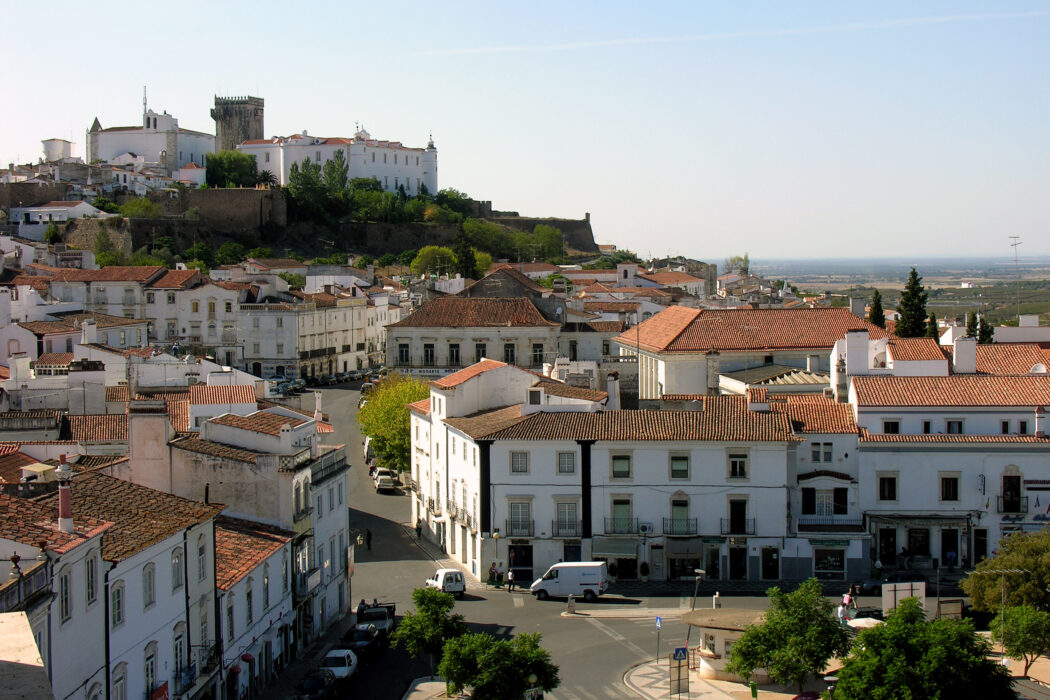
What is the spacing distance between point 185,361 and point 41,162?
320 ft

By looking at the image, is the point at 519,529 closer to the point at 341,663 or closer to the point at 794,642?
the point at 341,663

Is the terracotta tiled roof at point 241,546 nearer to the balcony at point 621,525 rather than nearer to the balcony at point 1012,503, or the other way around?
the balcony at point 621,525

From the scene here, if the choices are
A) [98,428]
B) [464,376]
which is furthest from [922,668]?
[98,428]

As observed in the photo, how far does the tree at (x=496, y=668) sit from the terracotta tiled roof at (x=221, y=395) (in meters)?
16.3

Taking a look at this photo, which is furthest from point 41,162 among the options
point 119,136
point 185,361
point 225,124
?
point 185,361

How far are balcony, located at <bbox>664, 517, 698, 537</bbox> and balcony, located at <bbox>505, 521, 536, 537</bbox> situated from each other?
3.61 metres

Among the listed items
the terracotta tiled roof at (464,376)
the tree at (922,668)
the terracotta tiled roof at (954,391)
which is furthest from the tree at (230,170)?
the tree at (922,668)

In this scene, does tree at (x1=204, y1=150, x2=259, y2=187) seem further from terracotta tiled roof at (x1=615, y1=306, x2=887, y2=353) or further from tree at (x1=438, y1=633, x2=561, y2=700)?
tree at (x1=438, y1=633, x2=561, y2=700)

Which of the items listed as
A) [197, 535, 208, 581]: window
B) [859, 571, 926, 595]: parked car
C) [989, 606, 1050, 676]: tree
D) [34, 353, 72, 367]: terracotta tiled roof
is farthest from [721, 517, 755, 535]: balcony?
[34, 353, 72, 367]: terracotta tiled roof

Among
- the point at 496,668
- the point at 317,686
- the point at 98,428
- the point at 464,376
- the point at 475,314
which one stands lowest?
the point at 317,686

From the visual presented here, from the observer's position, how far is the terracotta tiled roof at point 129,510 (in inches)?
862

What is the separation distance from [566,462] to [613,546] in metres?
2.56

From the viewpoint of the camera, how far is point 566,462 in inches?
1469

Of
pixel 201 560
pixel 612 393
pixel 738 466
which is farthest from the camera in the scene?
pixel 612 393
